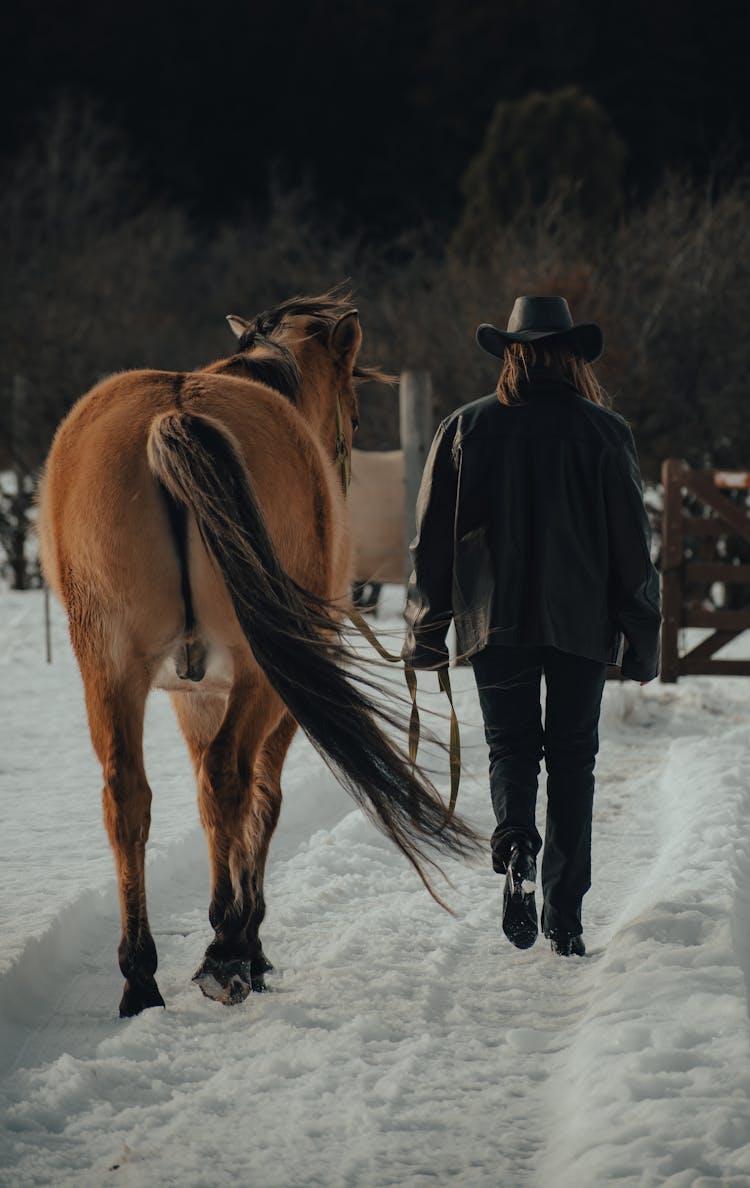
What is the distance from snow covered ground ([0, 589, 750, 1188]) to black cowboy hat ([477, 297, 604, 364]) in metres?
1.29

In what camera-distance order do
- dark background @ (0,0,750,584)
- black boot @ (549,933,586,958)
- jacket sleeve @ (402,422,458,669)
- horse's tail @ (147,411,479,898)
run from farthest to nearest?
dark background @ (0,0,750,584)
jacket sleeve @ (402,422,458,669)
black boot @ (549,933,586,958)
horse's tail @ (147,411,479,898)

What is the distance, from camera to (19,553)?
14406 millimetres

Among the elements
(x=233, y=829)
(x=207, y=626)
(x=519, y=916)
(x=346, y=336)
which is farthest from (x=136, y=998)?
(x=346, y=336)

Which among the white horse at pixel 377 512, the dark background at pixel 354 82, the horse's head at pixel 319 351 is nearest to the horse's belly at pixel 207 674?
the horse's head at pixel 319 351

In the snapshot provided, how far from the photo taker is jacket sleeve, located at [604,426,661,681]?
3.78 metres

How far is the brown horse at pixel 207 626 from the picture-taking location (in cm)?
334

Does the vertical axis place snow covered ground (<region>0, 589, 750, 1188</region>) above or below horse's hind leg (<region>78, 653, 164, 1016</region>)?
below

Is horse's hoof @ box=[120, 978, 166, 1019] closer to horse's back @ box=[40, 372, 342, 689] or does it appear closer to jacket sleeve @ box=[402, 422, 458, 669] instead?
horse's back @ box=[40, 372, 342, 689]

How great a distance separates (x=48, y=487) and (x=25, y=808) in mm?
2368

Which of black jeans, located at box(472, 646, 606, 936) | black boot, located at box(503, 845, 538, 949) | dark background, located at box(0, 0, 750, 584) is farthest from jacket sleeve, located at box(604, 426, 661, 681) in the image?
dark background, located at box(0, 0, 750, 584)

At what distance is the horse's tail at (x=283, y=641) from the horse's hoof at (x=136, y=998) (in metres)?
0.74

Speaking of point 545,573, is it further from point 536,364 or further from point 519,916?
point 519,916

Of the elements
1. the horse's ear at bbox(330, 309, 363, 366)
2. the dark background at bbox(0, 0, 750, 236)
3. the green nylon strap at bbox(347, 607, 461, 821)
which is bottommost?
the green nylon strap at bbox(347, 607, 461, 821)

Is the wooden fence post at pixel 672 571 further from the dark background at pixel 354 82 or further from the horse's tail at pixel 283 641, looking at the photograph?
the dark background at pixel 354 82
